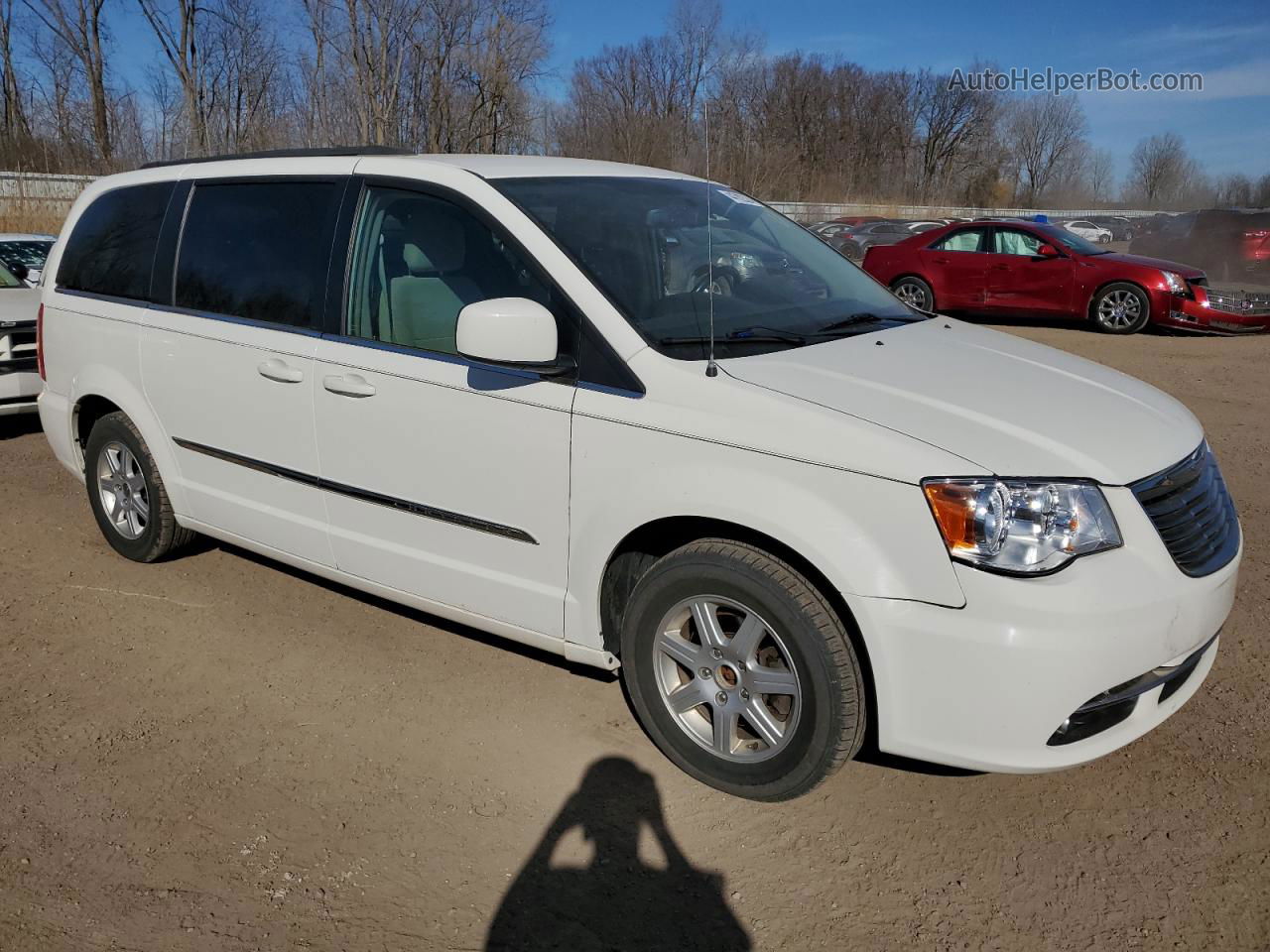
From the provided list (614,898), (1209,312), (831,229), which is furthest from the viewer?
(831,229)

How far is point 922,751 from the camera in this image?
2.85 m

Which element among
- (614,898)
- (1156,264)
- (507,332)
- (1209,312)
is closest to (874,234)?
(1156,264)

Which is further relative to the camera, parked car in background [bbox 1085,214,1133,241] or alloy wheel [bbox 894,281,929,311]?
parked car in background [bbox 1085,214,1133,241]

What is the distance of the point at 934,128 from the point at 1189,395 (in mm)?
80330

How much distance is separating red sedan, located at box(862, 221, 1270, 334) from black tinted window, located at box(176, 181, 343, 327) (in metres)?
10.9

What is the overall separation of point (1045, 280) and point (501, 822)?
43.4 feet

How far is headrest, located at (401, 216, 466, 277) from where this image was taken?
3676mm

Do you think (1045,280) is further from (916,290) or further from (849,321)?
(849,321)

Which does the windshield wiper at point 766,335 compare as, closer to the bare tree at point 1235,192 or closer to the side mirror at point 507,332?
the side mirror at point 507,332

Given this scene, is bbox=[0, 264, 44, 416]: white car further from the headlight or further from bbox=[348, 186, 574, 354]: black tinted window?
the headlight

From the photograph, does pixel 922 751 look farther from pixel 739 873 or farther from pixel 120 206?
pixel 120 206

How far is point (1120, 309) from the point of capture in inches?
543

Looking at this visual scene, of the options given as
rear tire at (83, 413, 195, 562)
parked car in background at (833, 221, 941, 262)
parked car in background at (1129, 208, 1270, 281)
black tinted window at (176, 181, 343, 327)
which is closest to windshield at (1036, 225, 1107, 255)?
parked car in background at (1129, 208, 1270, 281)

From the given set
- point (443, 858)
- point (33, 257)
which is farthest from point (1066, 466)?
point (33, 257)
